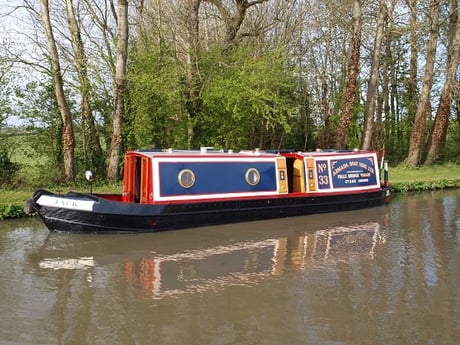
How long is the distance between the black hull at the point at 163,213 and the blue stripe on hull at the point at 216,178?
0.28 meters

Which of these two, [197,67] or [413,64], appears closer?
[197,67]

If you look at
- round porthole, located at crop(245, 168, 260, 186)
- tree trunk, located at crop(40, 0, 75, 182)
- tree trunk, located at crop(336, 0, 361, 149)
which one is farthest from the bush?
tree trunk, located at crop(336, 0, 361, 149)

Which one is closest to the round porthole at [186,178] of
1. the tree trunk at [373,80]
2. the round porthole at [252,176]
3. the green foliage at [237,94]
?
the round porthole at [252,176]

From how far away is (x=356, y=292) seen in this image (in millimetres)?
6262

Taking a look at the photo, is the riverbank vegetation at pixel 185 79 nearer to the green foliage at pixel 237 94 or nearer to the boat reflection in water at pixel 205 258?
the green foliage at pixel 237 94

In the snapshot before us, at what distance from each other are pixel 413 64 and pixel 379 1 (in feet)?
25.6

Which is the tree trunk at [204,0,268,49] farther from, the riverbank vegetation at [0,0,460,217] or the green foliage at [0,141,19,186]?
the green foliage at [0,141,19,186]

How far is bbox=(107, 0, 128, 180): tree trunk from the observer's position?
14180 mm

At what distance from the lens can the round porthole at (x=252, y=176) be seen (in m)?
11.1

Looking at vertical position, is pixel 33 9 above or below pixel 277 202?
above

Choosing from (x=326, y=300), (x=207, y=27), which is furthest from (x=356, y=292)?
(x=207, y=27)

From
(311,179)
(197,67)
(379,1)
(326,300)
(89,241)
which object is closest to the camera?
(326,300)

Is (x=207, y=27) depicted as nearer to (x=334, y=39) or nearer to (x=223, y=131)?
(x=223, y=131)

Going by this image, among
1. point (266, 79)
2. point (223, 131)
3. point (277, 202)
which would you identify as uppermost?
point (266, 79)
